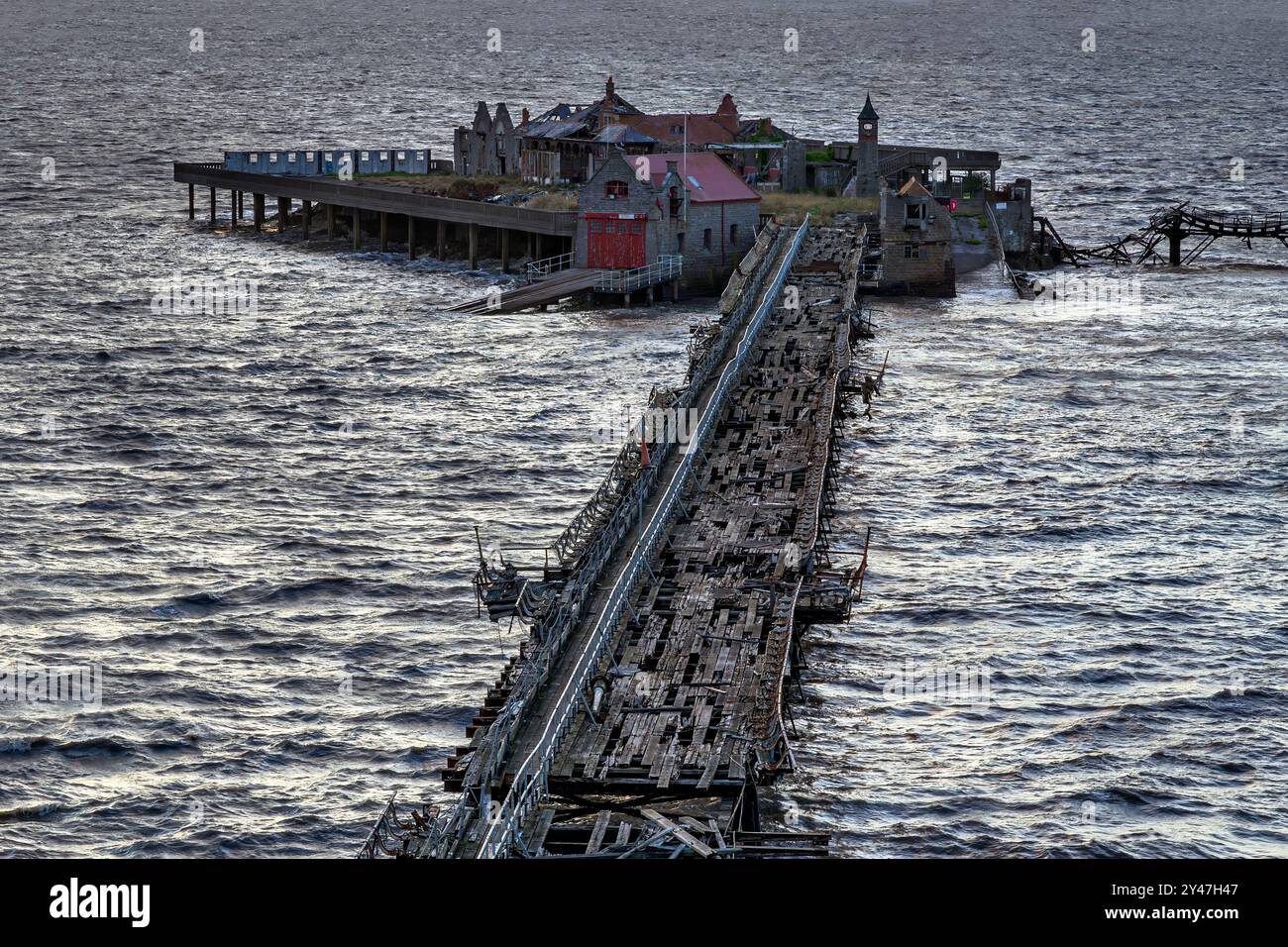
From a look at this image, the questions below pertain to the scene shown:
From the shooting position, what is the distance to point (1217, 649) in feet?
146

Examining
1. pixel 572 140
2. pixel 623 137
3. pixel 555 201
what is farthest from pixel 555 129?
pixel 555 201

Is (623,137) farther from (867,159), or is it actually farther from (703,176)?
(867,159)

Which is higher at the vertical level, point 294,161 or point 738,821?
point 294,161

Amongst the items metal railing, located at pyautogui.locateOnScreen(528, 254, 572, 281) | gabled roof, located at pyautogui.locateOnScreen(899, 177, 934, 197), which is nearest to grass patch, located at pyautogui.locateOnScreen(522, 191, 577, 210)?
metal railing, located at pyautogui.locateOnScreen(528, 254, 572, 281)

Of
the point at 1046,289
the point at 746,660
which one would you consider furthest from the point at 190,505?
the point at 1046,289

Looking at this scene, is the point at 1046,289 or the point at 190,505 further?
the point at 1046,289

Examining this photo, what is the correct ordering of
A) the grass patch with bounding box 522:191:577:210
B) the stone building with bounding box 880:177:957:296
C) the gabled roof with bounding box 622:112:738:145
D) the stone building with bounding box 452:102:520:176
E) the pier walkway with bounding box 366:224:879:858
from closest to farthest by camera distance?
the pier walkway with bounding box 366:224:879:858
the stone building with bounding box 880:177:957:296
the grass patch with bounding box 522:191:577:210
the gabled roof with bounding box 622:112:738:145
the stone building with bounding box 452:102:520:176

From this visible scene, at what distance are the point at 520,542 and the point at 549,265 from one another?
136ft

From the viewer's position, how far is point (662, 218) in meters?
89.9

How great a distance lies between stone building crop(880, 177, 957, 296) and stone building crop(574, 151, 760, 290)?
7401 millimetres

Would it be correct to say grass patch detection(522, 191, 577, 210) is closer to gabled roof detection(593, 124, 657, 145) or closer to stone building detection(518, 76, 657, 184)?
stone building detection(518, 76, 657, 184)

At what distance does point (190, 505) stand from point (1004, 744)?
25994mm

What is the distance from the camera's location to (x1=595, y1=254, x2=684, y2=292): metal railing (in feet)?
291

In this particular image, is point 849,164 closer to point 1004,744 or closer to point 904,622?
point 904,622
